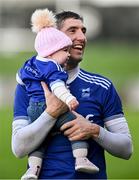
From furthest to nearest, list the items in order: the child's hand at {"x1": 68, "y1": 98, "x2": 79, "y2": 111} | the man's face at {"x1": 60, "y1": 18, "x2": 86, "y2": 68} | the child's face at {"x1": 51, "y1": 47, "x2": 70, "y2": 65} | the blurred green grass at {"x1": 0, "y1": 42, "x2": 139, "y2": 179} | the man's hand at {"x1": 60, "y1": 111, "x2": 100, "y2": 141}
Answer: the blurred green grass at {"x1": 0, "y1": 42, "x2": 139, "y2": 179}, the man's face at {"x1": 60, "y1": 18, "x2": 86, "y2": 68}, the child's face at {"x1": 51, "y1": 47, "x2": 70, "y2": 65}, the man's hand at {"x1": 60, "y1": 111, "x2": 100, "y2": 141}, the child's hand at {"x1": 68, "y1": 98, "x2": 79, "y2": 111}

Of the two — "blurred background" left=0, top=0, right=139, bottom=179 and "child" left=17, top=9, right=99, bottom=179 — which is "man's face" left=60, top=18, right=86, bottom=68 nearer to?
"child" left=17, top=9, right=99, bottom=179

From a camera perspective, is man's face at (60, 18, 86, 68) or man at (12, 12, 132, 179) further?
man's face at (60, 18, 86, 68)

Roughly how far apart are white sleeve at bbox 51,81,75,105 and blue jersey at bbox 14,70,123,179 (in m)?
0.20

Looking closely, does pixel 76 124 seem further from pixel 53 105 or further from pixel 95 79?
pixel 95 79

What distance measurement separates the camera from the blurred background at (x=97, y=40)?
2091cm

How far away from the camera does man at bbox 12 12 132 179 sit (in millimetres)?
4723

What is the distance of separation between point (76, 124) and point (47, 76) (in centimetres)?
27

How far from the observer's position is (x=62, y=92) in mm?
4660

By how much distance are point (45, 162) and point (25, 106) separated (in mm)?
294

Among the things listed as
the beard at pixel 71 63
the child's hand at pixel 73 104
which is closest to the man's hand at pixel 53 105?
the child's hand at pixel 73 104

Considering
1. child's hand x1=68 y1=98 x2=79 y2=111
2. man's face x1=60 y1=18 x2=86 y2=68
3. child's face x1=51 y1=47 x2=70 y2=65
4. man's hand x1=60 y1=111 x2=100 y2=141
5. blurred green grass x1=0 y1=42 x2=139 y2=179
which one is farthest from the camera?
blurred green grass x1=0 y1=42 x2=139 y2=179

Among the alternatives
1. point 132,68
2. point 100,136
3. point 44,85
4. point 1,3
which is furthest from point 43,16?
point 1,3

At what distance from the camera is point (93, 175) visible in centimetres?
485

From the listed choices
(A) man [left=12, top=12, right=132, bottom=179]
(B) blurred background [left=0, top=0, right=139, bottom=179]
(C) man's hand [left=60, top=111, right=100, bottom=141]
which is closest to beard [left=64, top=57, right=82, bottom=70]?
(A) man [left=12, top=12, right=132, bottom=179]
